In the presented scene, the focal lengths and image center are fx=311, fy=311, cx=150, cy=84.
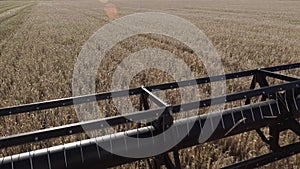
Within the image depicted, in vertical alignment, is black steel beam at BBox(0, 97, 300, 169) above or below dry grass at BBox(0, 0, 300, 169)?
above

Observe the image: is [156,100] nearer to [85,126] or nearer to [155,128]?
[155,128]

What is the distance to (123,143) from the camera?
236 cm

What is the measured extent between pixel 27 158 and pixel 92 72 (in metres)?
4.91

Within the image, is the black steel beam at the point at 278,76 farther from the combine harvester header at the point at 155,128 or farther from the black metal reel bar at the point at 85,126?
the black metal reel bar at the point at 85,126

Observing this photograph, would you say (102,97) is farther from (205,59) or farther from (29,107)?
(205,59)

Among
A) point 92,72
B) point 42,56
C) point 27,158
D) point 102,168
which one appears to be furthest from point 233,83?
point 42,56

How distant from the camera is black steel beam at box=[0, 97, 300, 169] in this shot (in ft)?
7.01

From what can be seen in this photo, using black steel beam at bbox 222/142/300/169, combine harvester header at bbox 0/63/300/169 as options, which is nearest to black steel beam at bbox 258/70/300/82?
combine harvester header at bbox 0/63/300/169

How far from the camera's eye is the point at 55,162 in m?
2.16

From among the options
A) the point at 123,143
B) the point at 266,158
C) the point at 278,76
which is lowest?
the point at 266,158

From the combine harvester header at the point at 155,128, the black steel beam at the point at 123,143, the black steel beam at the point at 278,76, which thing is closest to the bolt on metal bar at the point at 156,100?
the combine harvester header at the point at 155,128

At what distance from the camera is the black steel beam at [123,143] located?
2.14m

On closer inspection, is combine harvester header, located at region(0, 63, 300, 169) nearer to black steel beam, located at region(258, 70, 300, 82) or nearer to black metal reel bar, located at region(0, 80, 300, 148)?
black metal reel bar, located at region(0, 80, 300, 148)

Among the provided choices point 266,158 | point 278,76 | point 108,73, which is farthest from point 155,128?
point 108,73
